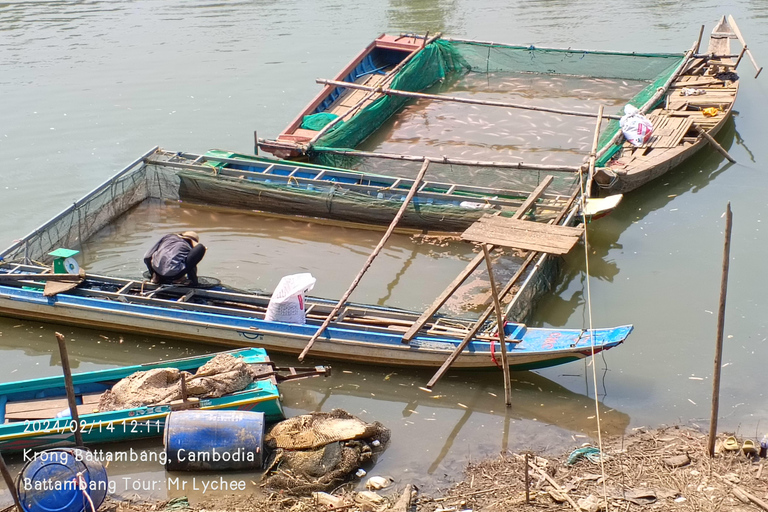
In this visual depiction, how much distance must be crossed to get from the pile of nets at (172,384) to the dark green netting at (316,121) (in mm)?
7058

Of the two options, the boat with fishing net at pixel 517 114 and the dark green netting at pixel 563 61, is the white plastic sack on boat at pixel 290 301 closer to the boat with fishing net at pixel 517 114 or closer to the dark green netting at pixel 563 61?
Result: the boat with fishing net at pixel 517 114

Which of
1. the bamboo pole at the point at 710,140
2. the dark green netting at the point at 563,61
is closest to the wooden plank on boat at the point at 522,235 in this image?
the bamboo pole at the point at 710,140

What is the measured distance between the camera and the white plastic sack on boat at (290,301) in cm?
953

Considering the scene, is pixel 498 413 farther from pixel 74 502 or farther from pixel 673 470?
pixel 74 502

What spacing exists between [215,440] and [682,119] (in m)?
10.6

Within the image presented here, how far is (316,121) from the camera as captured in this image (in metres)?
15.0

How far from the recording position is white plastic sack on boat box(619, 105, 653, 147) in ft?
43.9

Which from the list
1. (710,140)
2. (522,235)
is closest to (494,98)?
(710,140)

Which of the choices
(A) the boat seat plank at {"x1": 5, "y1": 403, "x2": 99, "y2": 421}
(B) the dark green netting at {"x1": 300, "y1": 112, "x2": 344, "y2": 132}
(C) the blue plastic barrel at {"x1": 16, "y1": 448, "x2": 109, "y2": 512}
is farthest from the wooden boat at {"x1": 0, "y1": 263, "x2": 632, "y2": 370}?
(B) the dark green netting at {"x1": 300, "y1": 112, "x2": 344, "y2": 132}

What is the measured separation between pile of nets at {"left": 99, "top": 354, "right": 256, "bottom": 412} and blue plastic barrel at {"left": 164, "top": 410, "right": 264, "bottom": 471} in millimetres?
475

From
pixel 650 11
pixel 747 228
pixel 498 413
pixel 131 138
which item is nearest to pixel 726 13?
pixel 650 11

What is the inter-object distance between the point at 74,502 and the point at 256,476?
171 cm

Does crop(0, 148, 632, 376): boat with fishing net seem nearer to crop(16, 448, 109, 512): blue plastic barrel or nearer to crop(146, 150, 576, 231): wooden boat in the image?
crop(146, 150, 576, 231): wooden boat

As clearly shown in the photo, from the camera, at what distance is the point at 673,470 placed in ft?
24.2
